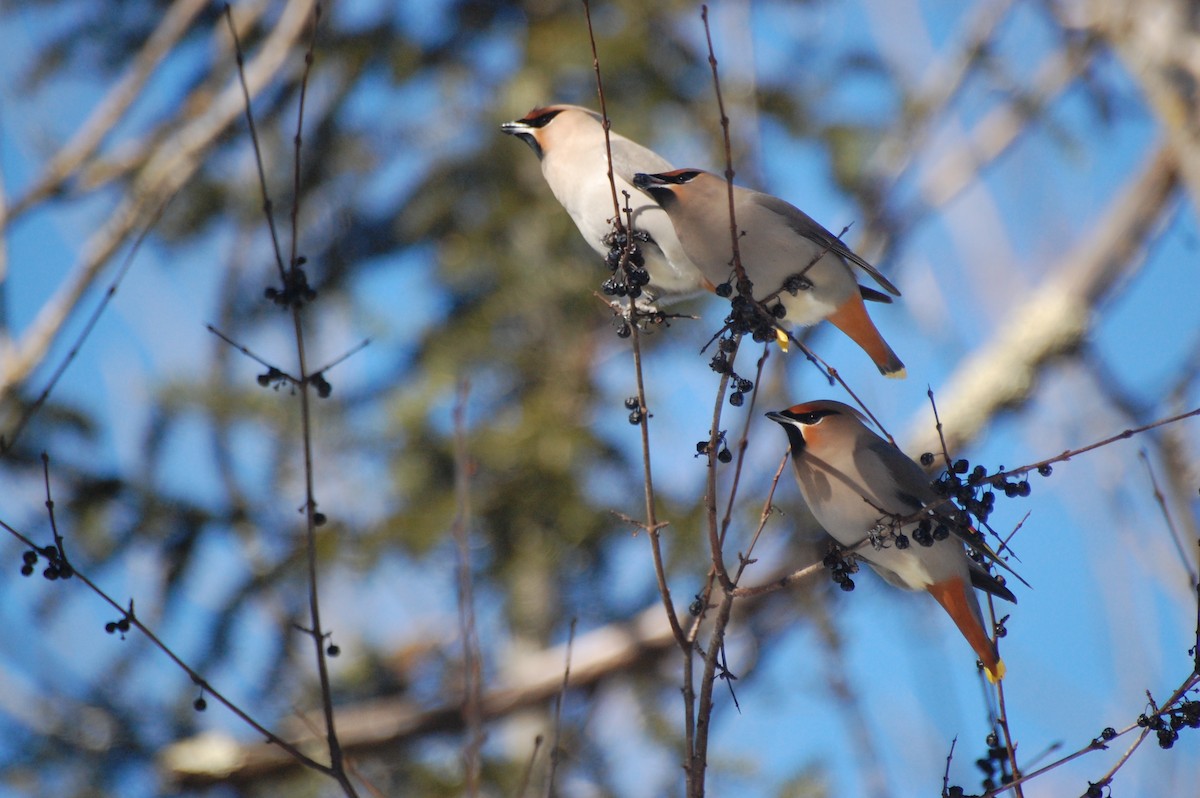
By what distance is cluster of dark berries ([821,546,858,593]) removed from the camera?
2.22 metres

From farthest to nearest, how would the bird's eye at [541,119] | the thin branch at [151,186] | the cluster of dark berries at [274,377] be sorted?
the thin branch at [151,186]
the bird's eye at [541,119]
the cluster of dark berries at [274,377]

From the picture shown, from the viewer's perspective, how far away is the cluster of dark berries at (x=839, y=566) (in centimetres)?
222

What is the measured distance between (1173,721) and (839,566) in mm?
648

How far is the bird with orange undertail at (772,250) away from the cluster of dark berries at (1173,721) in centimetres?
106

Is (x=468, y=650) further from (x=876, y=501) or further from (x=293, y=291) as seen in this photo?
(x=876, y=501)

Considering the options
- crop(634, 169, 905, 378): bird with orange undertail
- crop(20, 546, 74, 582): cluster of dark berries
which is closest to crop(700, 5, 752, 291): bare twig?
crop(634, 169, 905, 378): bird with orange undertail

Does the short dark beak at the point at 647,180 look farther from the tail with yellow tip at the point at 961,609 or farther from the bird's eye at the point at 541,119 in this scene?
the tail with yellow tip at the point at 961,609

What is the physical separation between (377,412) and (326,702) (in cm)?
403

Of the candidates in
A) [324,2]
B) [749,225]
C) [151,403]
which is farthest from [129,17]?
[749,225]

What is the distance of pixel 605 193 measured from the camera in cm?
288

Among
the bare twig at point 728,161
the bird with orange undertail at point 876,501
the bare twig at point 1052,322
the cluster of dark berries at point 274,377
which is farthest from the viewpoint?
the bare twig at point 1052,322

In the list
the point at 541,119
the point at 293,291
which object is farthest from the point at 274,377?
the point at 541,119

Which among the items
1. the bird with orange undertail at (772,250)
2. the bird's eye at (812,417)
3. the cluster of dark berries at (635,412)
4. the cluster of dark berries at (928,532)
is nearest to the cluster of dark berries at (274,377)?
the cluster of dark berries at (635,412)

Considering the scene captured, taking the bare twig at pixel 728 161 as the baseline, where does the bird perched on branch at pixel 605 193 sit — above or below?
above
